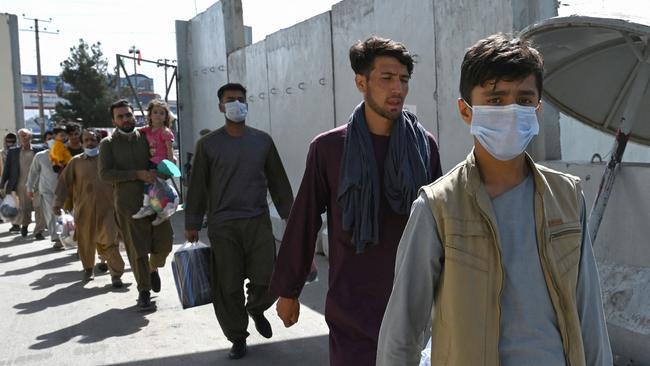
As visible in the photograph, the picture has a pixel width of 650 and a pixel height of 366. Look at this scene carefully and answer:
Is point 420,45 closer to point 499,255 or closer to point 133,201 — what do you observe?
point 133,201

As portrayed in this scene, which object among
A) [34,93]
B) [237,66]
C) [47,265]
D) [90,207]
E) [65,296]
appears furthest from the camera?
[34,93]

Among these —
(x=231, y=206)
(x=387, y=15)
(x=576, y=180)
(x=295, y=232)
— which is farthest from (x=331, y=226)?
(x=387, y=15)

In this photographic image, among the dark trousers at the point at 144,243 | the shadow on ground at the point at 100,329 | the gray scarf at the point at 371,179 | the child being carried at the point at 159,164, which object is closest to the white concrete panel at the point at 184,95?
the child being carried at the point at 159,164

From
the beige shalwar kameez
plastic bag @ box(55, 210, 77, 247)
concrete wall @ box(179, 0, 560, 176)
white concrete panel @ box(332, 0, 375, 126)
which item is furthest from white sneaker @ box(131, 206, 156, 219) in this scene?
white concrete panel @ box(332, 0, 375, 126)

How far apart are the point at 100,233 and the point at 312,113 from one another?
3599 mm

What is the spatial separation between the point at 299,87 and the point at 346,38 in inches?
70.9

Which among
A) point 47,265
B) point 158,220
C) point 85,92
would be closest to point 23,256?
point 47,265

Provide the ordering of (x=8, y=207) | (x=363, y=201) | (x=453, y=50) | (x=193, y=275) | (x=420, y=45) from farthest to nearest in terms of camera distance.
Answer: (x=8, y=207)
(x=420, y=45)
(x=453, y=50)
(x=193, y=275)
(x=363, y=201)

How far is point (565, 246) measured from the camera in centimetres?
187

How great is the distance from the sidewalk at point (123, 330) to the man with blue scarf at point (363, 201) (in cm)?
218

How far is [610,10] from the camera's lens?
4.28 m

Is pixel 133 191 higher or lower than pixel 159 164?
lower

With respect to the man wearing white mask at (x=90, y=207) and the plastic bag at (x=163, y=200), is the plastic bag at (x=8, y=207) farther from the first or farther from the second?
the plastic bag at (x=163, y=200)

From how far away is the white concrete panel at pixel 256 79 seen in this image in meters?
12.7
